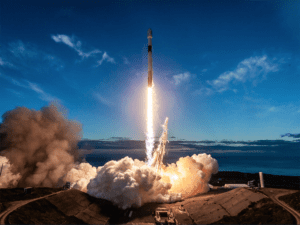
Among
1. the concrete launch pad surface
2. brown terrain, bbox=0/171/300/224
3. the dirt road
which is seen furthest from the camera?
the concrete launch pad surface

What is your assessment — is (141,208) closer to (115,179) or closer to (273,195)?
(115,179)

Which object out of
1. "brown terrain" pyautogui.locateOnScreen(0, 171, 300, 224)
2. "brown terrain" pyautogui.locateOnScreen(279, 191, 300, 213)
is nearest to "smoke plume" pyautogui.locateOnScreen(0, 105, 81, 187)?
"brown terrain" pyautogui.locateOnScreen(0, 171, 300, 224)

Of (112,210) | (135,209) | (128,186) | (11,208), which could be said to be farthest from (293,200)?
(11,208)

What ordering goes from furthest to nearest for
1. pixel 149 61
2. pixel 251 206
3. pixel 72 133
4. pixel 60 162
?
pixel 72 133 → pixel 60 162 → pixel 149 61 → pixel 251 206

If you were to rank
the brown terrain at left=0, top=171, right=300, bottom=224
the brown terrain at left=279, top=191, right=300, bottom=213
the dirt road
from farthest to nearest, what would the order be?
Result: the brown terrain at left=279, top=191, right=300, bottom=213 → the brown terrain at left=0, top=171, right=300, bottom=224 → the dirt road

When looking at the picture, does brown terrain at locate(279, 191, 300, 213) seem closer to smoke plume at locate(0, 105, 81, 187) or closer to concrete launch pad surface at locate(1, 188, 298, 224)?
concrete launch pad surface at locate(1, 188, 298, 224)

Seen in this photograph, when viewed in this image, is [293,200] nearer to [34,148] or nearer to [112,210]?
[112,210]

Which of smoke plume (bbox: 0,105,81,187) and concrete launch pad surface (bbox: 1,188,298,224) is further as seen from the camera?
smoke plume (bbox: 0,105,81,187)

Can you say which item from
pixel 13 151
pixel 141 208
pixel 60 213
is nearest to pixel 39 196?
pixel 60 213
